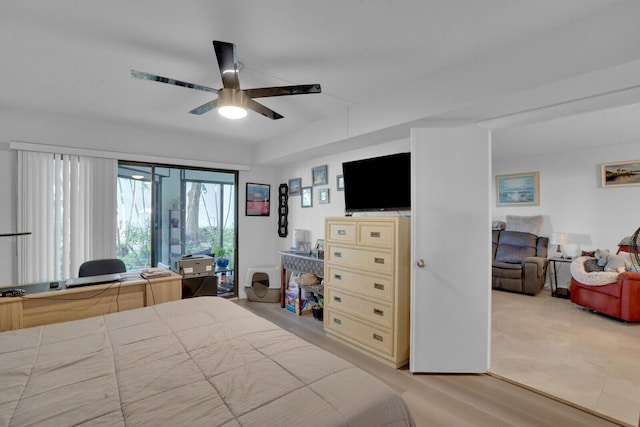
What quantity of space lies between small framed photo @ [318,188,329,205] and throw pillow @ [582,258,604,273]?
367cm

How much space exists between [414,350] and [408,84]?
7.59 ft

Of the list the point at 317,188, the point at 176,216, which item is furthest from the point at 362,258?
the point at 176,216

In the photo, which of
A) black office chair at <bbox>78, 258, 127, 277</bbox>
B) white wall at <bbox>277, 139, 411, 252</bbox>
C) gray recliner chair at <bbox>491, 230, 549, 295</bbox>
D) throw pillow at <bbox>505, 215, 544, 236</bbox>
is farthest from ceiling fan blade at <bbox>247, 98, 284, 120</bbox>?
throw pillow at <bbox>505, 215, 544, 236</bbox>

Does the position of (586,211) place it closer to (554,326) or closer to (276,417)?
(554,326)

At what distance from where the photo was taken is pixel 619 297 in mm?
3582

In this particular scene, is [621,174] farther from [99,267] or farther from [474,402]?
[99,267]

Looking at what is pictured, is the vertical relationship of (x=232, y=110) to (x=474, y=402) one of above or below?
above

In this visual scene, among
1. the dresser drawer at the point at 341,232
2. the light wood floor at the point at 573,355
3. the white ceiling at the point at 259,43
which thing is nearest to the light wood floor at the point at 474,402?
the light wood floor at the point at 573,355

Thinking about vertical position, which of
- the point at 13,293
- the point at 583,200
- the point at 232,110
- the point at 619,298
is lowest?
the point at 619,298

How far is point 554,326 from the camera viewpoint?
3500 mm

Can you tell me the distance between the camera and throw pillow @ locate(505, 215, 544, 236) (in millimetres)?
5332

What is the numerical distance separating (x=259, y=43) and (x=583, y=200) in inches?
224

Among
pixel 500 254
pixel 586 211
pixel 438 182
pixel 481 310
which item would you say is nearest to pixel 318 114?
pixel 438 182

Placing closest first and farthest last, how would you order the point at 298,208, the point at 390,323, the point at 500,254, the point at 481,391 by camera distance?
the point at 481,391 < the point at 390,323 < the point at 298,208 < the point at 500,254
